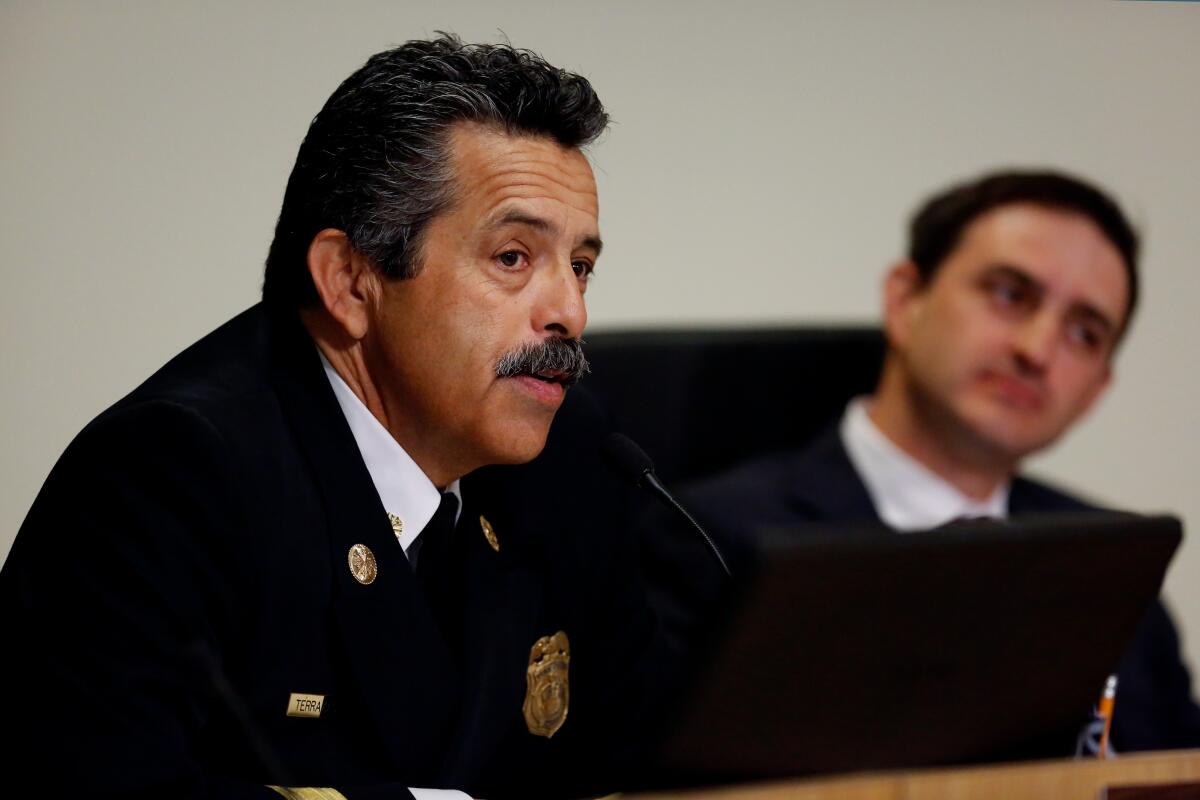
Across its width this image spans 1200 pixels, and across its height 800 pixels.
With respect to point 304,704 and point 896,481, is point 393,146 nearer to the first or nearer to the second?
point 304,704

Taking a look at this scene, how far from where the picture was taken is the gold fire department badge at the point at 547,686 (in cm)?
163

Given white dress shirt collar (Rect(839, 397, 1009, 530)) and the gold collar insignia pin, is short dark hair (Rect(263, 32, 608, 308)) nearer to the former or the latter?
the gold collar insignia pin

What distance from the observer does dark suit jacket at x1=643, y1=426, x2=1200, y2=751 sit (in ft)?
7.72

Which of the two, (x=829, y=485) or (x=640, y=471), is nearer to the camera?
(x=640, y=471)

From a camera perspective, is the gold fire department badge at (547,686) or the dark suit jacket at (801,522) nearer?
the gold fire department badge at (547,686)

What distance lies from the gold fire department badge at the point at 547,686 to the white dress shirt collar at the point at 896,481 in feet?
3.40

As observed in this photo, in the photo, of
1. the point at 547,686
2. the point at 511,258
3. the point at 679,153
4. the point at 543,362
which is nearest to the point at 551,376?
the point at 543,362

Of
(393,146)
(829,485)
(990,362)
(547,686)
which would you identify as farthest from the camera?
(990,362)

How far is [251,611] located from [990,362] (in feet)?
5.43

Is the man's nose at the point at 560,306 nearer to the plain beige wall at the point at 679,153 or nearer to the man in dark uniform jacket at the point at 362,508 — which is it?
the man in dark uniform jacket at the point at 362,508

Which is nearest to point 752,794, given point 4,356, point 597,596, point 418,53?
point 597,596

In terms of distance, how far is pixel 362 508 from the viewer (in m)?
1.49

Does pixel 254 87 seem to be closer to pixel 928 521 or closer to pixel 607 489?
pixel 607 489

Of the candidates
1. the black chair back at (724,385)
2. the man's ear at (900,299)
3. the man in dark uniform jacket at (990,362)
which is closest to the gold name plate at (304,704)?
the black chair back at (724,385)
